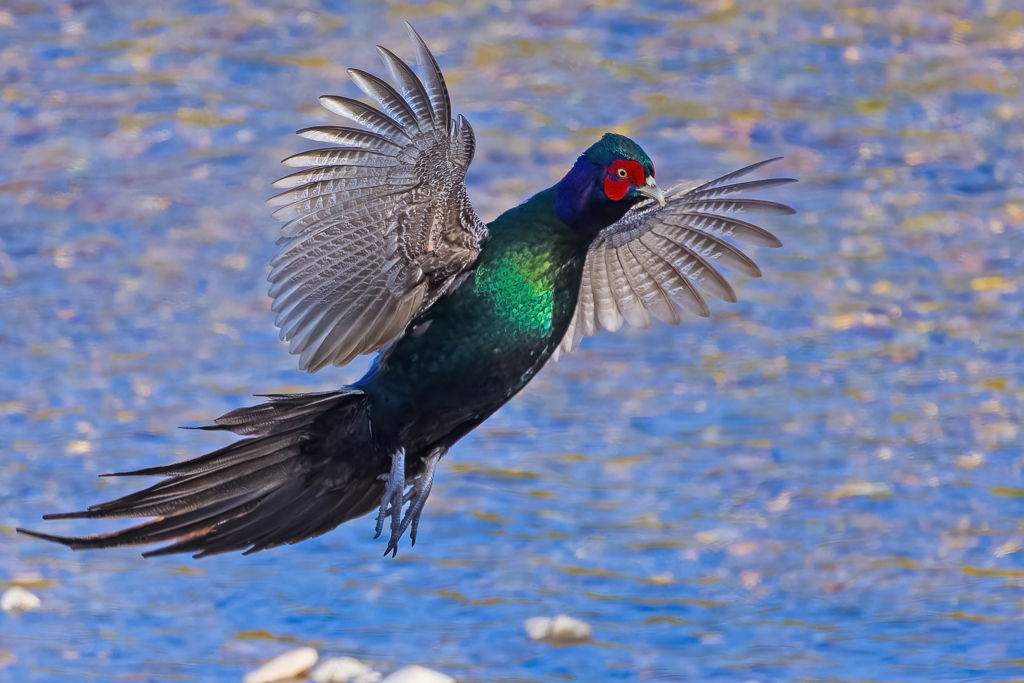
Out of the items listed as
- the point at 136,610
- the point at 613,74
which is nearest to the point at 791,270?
the point at 613,74

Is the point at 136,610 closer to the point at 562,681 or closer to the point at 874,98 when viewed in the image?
the point at 562,681

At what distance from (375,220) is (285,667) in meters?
1.60

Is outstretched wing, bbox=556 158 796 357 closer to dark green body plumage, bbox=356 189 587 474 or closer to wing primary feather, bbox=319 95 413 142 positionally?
dark green body plumage, bbox=356 189 587 474

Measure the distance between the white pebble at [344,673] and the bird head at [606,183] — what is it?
63.3 inches

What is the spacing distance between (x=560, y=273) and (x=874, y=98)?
5.24m

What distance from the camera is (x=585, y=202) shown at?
393cm

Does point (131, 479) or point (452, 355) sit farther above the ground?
point (452, 355)

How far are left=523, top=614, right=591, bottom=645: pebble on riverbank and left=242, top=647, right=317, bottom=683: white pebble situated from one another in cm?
74

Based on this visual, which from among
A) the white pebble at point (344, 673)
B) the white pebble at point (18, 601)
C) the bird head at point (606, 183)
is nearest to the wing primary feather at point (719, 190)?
the bird head at point (606, 183)

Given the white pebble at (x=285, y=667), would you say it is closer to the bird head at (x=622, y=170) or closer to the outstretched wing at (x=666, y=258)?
the outstretched wing at (x=666, y=258)

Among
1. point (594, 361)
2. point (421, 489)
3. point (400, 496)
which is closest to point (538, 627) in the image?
point (421, 489)

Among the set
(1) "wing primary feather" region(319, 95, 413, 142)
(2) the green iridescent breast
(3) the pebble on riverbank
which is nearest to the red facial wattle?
(2) the green iridescent breast

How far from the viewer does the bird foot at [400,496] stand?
13.4 ft

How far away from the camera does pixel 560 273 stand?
3.95 m
